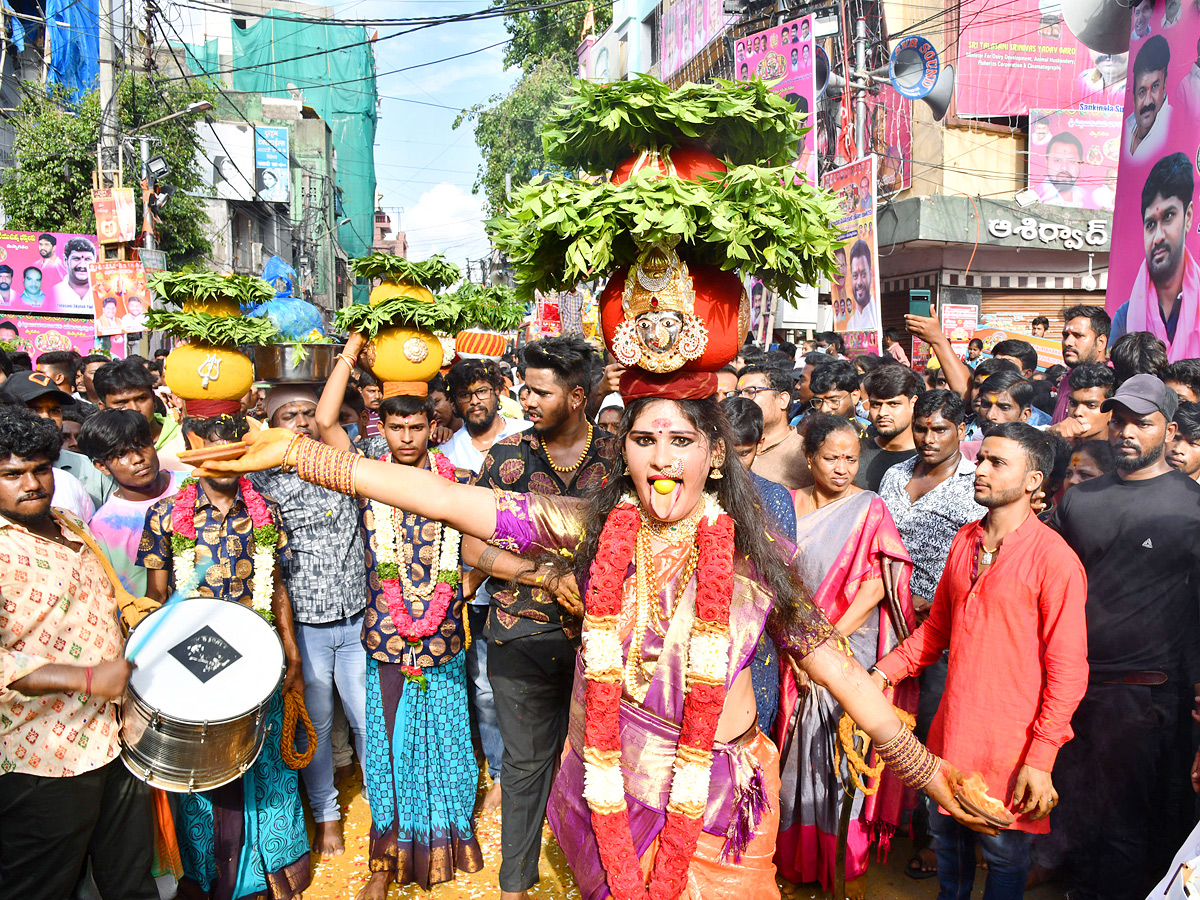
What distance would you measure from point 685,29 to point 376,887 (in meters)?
25.6

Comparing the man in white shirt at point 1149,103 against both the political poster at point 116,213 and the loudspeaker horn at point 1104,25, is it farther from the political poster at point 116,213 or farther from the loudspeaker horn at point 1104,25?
the political poster at point 116,213

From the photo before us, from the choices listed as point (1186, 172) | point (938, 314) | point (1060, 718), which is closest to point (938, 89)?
point (938, 314)

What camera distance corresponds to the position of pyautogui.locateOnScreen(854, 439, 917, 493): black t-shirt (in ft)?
16.6

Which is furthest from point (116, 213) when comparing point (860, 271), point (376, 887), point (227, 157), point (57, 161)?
point (227, 157)

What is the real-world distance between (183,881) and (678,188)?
3.64 meters

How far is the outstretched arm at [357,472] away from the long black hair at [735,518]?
47 cm

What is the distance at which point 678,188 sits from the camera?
7.44 ft

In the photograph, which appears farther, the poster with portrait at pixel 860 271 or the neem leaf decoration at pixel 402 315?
the poster with portrait at pixel 860 271

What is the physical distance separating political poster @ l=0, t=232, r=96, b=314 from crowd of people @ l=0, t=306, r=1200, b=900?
1475 cm

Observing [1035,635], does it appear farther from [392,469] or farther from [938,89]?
[938,89]

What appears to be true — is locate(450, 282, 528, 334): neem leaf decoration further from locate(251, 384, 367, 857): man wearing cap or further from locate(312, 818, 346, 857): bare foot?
locate(312, 818, 346, 857): bare foot

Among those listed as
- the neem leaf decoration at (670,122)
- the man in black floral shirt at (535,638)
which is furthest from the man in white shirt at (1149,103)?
the neem leaf decoration at (670,122)

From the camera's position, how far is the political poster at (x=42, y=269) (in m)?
16.9

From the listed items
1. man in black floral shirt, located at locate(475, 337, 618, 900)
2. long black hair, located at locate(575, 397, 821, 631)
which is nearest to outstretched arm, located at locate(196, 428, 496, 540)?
long black hair, located at locate(575, 397, 821, 631)
